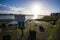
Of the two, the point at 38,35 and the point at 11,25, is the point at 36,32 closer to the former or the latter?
the point at 38,35

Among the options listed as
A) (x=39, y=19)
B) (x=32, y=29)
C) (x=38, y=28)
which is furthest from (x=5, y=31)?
(x=39, y=19)

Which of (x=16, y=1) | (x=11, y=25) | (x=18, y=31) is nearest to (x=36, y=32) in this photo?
(x=18, y=31)

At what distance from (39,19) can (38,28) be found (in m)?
0.31

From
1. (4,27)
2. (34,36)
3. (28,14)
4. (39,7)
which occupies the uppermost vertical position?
(39,7)

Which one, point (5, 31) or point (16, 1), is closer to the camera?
point (5, 31)

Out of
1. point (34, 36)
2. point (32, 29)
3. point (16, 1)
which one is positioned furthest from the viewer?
point (16, 1)

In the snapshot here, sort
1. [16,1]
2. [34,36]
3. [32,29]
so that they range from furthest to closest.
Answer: [16,1] < [32,29] < [34,36]

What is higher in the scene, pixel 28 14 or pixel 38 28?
pixel 28 14

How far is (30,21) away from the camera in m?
2.52

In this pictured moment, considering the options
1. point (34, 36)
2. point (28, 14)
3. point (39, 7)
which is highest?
point (39, 7)

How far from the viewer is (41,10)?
2.58 m

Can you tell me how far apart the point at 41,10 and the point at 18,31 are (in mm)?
767

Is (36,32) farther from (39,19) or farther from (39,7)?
(39,7)

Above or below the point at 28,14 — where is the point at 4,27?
below
